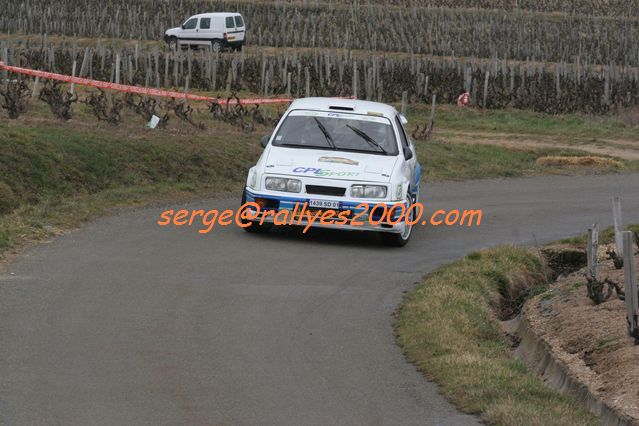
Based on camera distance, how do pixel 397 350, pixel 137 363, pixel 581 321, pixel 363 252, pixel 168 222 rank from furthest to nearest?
pixel 168 222 → pixel 363 252 → pixel 581 321 → pixel 397 350 → pixel 137 363

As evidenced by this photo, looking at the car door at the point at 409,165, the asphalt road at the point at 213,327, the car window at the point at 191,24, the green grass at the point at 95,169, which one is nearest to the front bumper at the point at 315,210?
the asphalt road at the point at 213,327

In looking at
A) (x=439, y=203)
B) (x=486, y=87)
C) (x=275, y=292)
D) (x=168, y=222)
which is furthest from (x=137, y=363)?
(x=486, y=87)

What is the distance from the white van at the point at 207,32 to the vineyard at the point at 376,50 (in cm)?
134

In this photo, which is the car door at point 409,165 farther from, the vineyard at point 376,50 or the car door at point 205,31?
the car door at point 205,31

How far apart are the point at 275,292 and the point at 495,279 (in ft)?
10.1

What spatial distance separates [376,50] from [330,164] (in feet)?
150

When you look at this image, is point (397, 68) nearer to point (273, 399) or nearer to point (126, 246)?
point (126, 246)

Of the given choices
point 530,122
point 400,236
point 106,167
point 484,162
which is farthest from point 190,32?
point 400,236

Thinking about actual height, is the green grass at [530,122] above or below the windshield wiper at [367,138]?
below

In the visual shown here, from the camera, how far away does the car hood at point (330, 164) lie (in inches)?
630

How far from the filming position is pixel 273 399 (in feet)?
29.1

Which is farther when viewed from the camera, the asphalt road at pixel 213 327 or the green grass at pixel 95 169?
the green grass at pixel 95 169

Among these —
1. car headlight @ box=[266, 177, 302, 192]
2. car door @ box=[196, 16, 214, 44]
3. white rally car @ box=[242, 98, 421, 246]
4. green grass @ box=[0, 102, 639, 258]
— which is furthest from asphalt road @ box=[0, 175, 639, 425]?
car door @ box=[196, 16, 214, 44]

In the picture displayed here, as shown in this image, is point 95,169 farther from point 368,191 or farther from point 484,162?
point 484,162
